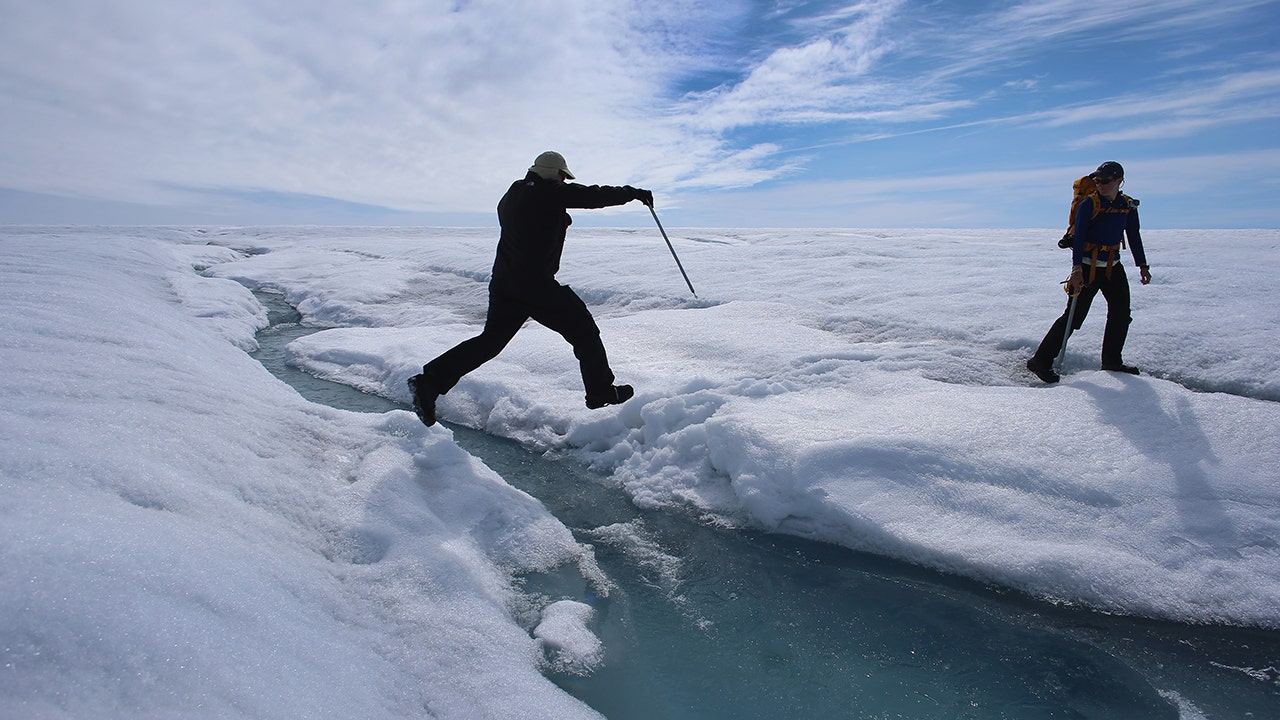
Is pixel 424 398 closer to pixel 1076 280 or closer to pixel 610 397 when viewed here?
pixel 610 397

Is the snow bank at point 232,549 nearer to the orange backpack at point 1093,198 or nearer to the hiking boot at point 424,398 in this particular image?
the hiking boot at point 424,398

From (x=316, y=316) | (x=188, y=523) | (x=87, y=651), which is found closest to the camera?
(x=87, y=651)

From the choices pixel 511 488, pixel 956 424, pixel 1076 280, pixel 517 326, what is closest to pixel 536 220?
pixel 517 326

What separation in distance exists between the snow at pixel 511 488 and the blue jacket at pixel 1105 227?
3.03ft

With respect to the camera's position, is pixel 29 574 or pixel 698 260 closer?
pixel 29 574

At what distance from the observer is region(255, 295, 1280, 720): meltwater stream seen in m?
2.54

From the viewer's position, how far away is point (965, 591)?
3.24 m

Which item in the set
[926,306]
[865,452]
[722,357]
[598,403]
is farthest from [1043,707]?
[926,306]

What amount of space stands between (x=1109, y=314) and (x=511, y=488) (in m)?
4.77

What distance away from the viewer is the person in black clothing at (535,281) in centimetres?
421

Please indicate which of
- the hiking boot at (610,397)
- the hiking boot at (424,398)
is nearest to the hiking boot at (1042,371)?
the hiking boot at (610,397)

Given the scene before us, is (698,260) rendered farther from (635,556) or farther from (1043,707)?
(1043,707)

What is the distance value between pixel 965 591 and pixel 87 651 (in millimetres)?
3435

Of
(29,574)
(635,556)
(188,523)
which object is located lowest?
(635,556)
